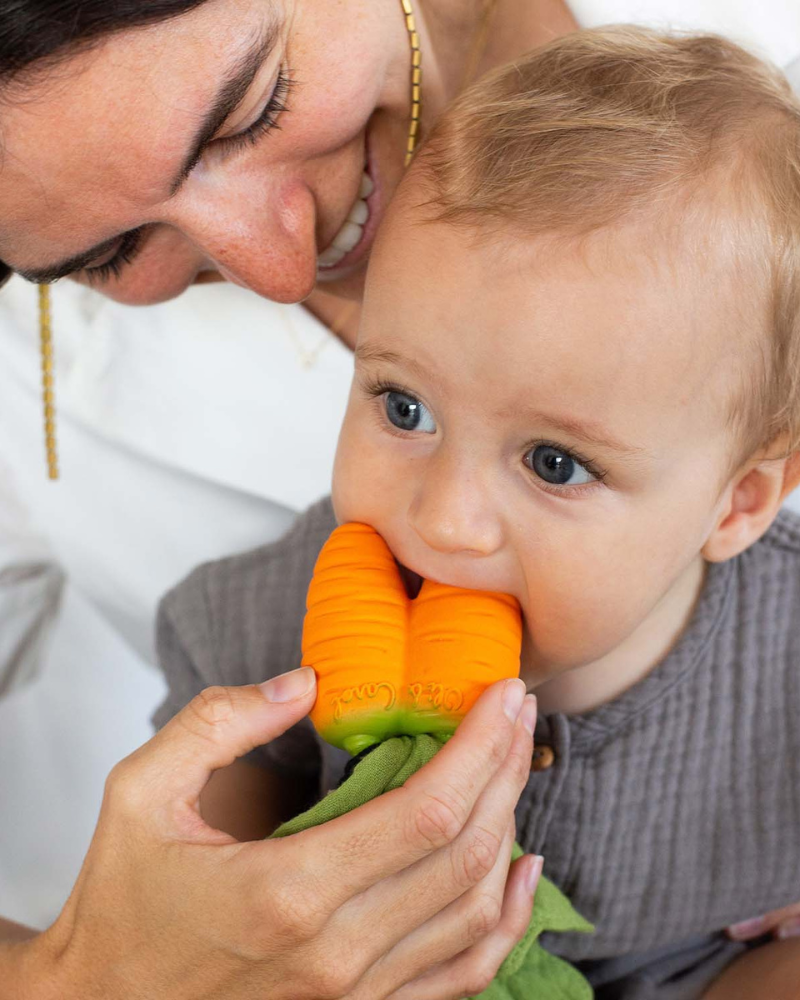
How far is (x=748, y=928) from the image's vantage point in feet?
4.80

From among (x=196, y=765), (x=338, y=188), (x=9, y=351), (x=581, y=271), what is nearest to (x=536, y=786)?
(x=196, y=765)

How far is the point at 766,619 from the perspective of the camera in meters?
1.41

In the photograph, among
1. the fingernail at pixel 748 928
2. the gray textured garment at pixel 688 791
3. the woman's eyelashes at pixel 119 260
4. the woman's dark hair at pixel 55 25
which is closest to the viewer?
the woman's dark hair at pixel 55 25

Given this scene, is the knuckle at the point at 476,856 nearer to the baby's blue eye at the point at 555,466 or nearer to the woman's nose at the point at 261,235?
the baby's blue eye at the point at 555,466

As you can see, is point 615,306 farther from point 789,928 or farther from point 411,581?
point 789,928

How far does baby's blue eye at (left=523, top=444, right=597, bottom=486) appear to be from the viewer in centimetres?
104

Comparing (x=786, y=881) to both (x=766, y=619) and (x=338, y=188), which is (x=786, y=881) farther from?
(x=338, y=188)

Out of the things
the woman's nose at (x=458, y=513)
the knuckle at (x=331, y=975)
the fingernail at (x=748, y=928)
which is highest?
the woman's nose at (x=458, y=513)

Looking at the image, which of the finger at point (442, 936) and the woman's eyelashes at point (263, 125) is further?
the woman's eyelashes at point (263, 125)

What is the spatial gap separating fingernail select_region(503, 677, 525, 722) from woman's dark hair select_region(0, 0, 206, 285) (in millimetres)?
718

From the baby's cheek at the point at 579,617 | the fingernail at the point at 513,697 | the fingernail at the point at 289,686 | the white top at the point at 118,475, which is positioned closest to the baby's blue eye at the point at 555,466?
the baby's cheek at the point at 579,617

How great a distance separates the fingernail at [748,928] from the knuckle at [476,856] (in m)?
0.67

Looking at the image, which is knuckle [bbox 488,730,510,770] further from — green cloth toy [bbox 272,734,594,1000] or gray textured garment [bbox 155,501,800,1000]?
gray textured garment [bbox 155,501,800,1000]

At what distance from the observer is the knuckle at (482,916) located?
40.4 inches
